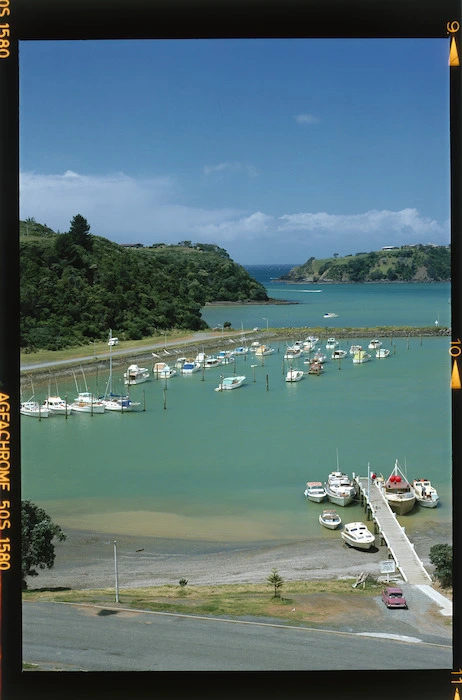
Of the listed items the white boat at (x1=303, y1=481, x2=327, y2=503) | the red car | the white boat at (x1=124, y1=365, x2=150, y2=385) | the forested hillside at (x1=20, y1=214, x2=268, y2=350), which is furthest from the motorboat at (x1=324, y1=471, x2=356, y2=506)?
the white boat at (x1=124, y1=365, x2=150, y2=385)

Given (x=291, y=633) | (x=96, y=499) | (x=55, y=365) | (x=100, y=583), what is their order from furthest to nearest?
(x=55, y=365) → (x=96, y=499) → (x=100, y=583) → (x=291, y=633)

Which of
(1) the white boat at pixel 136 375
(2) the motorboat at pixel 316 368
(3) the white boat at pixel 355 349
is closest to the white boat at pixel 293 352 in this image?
(2) the motorboat at pixel 316 368

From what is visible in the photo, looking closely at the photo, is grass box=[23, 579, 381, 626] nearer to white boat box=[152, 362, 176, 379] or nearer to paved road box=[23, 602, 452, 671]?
paved road box=[23, 602, 452, 671]

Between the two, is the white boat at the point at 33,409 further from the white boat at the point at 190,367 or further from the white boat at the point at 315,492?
the white boat at the point at 315,492

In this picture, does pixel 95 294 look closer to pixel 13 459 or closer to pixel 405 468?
pixel 405 468

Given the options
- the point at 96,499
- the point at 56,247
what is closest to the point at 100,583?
the point at 96,499

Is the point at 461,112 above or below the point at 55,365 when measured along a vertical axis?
above

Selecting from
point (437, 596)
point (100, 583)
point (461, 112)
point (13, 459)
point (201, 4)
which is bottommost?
point (100, 583)
